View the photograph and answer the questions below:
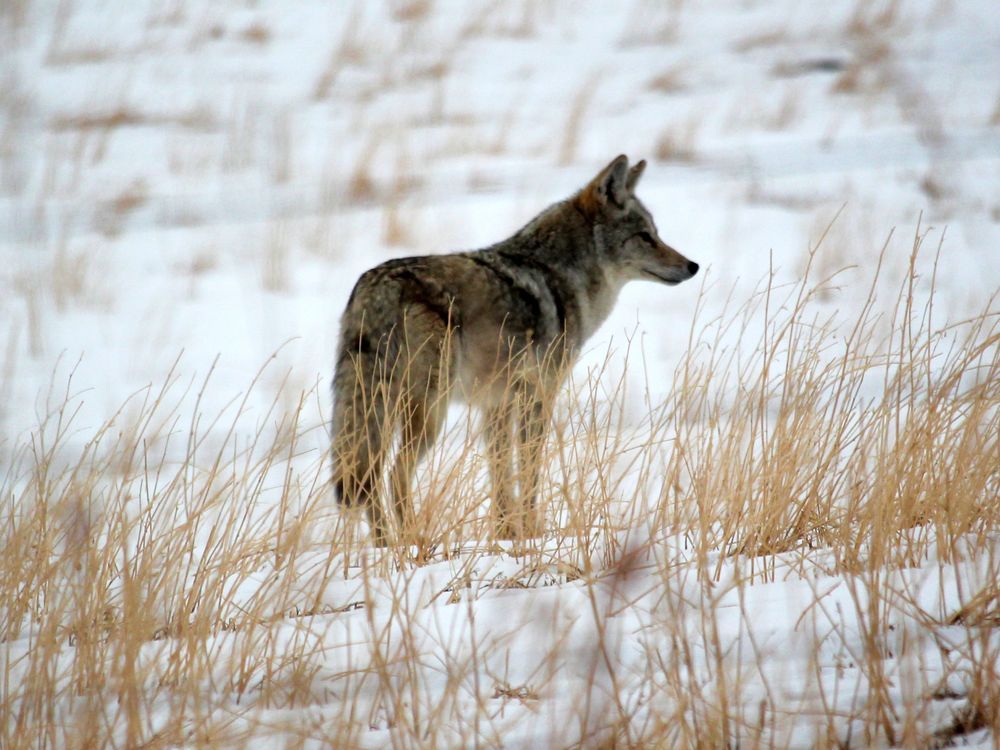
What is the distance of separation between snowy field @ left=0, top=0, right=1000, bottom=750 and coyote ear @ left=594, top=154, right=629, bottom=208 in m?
0.83

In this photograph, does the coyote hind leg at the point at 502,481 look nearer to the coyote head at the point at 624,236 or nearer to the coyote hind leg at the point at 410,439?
the coyote hind leg at the point at 410,439

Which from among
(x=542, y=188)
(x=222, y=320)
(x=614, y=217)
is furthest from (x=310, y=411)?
(x=542, y=188)

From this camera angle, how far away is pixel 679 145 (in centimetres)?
911

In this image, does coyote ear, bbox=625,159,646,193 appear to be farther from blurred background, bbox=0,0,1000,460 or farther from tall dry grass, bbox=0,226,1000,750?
tall dry grass, bbox=0,226,1000,750

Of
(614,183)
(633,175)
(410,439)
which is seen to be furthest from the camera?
(633,175)

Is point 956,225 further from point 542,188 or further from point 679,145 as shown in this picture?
point 542,188

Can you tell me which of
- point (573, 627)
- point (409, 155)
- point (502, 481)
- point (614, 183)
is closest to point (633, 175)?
point (614, 183)

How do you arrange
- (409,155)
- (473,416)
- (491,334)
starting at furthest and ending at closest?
(409,155), (473,416), (491,334)

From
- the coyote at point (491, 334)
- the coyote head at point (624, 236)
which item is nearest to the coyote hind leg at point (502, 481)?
the coyote at point (491, 334)

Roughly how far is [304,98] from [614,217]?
6.45m

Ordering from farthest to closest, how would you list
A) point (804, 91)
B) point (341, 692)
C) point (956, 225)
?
point (804, 91) → point (956, 225) → point (341, 692)

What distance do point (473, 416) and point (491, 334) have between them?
751 millimetres

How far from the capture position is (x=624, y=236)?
4918 mm

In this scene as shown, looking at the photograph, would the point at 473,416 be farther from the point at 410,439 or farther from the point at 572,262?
the point at 410,439
